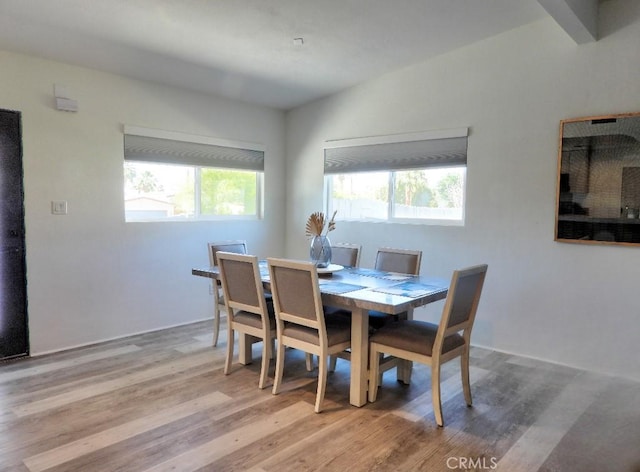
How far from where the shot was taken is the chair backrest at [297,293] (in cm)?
262

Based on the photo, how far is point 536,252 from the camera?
3.70 metres

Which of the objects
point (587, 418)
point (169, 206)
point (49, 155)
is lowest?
point (587, 418)

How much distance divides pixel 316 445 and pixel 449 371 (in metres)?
1.42

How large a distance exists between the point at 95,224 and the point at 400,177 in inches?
112

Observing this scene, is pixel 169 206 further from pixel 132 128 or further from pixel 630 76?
pixel 630 76

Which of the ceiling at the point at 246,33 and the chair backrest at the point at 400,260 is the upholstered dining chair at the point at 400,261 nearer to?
the chair backrest at the point at 400,260

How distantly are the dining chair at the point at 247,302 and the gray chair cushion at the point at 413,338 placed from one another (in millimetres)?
735

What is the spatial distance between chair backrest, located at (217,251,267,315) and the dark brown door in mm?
1643

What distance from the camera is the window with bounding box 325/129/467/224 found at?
13.7 ft

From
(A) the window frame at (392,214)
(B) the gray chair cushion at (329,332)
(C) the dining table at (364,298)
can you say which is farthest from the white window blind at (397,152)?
(B) the gray chair cushion at (329,332)

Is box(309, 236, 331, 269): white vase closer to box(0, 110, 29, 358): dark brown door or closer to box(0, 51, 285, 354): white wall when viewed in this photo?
box(0, 51, 285, 354): white wall

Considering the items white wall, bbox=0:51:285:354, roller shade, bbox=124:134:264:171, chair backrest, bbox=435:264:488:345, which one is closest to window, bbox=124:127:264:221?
roller shade, bbox=124:134:264:171

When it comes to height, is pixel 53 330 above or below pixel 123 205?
below

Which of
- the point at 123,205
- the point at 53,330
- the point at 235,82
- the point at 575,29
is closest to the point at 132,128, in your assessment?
the point at 123,205
